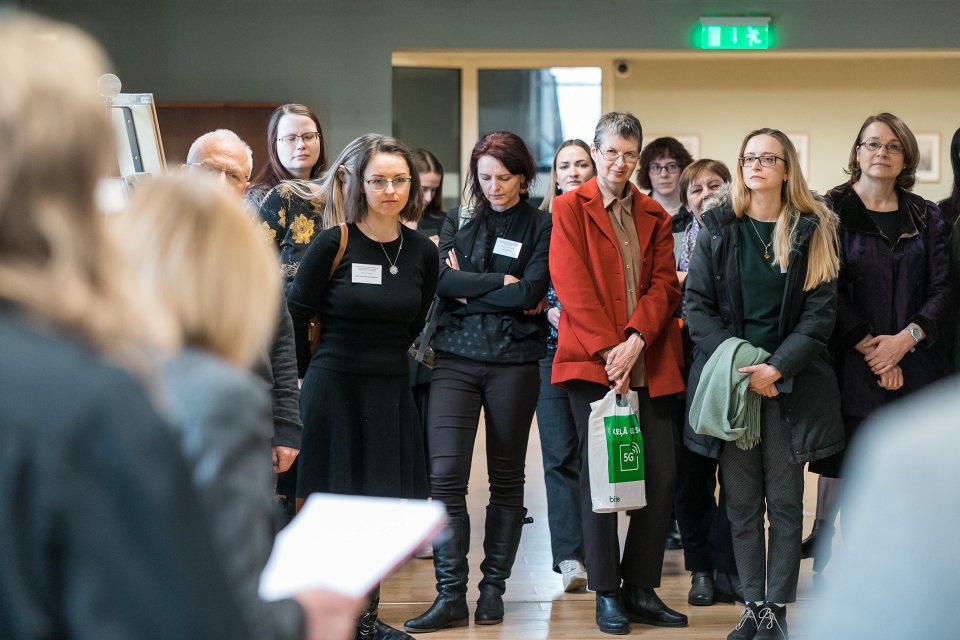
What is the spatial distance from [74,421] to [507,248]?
10.2ft

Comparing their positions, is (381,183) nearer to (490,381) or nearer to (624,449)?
(490,381)

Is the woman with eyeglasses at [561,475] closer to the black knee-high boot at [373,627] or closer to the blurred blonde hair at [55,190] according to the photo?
the black knee-high boot at [373,627]

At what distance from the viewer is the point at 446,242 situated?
4.00 meters

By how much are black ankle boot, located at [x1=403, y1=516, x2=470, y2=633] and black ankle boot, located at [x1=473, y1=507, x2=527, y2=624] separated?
3.5 inches

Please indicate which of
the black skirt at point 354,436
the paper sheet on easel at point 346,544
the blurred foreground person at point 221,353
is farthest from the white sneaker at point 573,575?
the blurred foreground person at point 221,353

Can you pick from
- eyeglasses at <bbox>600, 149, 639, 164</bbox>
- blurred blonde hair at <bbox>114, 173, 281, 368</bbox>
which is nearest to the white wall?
eyeglasses at <bbox>600, 149, 639, 164</bbox>

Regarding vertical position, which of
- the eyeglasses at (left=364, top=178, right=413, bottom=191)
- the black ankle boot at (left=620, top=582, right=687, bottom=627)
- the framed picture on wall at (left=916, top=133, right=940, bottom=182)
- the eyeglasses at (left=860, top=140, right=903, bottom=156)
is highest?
the framed picture on wall at (left=916, top=133, right=940, bottom=182)

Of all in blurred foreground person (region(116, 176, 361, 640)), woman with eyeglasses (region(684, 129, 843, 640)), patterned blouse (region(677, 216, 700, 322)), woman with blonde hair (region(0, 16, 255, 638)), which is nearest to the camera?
woman with blonde hair (region(0, 16, 255, 638))

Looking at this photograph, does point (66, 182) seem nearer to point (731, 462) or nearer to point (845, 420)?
point (731, 462)

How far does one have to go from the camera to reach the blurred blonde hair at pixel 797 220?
3.55 meters

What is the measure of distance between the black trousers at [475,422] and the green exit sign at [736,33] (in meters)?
5.51

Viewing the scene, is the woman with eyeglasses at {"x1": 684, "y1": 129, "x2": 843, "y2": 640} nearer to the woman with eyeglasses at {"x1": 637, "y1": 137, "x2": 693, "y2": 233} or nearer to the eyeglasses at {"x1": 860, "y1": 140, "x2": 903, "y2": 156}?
the eyeglasses at {"x1": 860, "y1": 140, "x2": 903, "y2": 156}

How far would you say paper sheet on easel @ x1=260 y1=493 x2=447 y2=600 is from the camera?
127 cm

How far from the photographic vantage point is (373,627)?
135 inches
